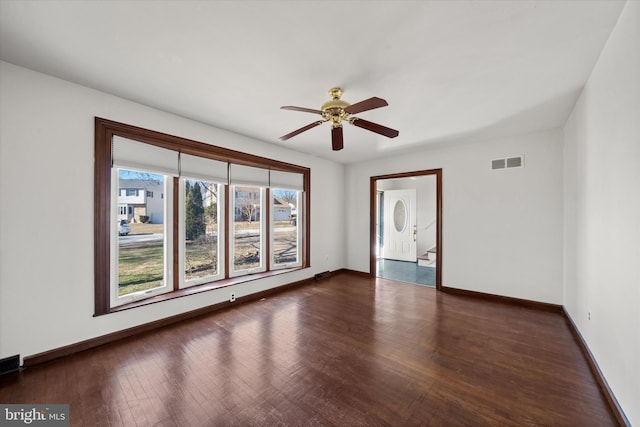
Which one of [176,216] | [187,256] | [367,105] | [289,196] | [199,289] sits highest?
[367,105]

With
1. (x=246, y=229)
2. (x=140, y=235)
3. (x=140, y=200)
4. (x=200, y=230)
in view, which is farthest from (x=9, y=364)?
(x=246, y=229)

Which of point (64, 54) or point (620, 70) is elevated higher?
point (64, 54)

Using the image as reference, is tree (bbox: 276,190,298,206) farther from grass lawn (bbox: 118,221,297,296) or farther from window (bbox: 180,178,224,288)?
window (bbox: 180,178,224,288)

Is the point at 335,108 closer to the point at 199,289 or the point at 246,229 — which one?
the point at 246,229

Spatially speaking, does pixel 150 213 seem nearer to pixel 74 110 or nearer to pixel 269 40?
pixel 74 110

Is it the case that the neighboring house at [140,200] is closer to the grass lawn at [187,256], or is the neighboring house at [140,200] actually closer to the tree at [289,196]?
the grass lawn at [187,256]

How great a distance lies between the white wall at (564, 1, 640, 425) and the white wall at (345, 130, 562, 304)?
3.39ft

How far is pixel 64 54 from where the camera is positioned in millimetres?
1963

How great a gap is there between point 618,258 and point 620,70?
124 cm

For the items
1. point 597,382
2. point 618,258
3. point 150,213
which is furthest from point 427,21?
point 150,213

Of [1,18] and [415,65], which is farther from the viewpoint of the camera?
[415,65]

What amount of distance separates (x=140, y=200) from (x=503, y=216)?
532 cm

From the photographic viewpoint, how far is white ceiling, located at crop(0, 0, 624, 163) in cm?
151

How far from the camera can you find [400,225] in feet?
24.9
